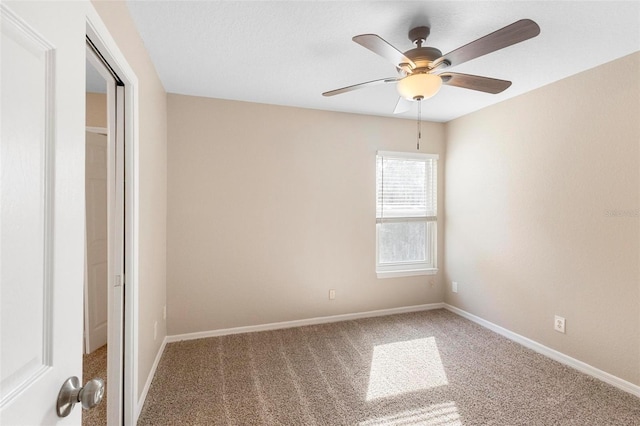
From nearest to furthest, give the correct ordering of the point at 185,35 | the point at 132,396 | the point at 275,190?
the point at 132,396 → the point at 185,35 → the point at 275,190

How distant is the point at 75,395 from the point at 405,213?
3.71 meters

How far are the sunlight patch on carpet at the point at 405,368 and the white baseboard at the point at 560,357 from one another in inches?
30.7

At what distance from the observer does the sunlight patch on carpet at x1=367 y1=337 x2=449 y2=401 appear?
2324 millimetres

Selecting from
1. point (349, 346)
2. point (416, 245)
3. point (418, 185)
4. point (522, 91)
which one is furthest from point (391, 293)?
point (522, 91)

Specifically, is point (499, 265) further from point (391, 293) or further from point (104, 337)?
point (104, 337)

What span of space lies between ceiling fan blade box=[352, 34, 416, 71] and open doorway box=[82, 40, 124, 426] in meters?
1.21

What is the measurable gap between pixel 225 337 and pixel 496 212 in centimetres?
311

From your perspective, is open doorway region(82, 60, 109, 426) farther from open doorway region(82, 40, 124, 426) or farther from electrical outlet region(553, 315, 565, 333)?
electrical outlet region(553, 315, 565, 333)

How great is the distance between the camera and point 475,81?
1966 millimetres

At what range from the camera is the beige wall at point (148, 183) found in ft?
5.75

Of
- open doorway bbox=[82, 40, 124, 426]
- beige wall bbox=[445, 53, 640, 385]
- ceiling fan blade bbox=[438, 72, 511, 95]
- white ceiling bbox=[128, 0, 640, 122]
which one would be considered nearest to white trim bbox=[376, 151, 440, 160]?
beige wall bbox=[445, 53, 640, 385]

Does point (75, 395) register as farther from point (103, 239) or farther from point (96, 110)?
point (96, 110)

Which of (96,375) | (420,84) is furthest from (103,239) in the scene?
(420,84)

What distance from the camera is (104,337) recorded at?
297 cm
